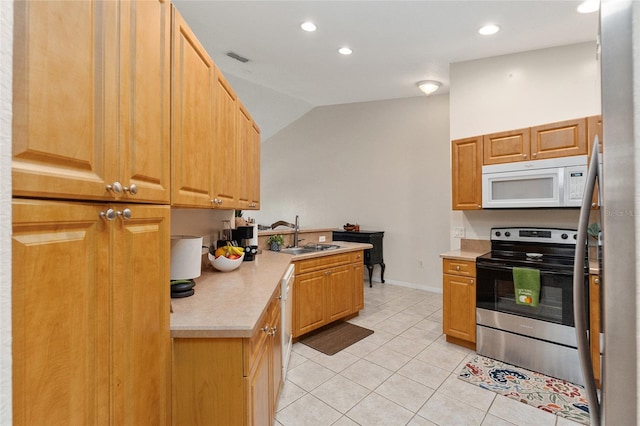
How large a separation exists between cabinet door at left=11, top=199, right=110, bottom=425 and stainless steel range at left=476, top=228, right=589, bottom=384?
2.84m

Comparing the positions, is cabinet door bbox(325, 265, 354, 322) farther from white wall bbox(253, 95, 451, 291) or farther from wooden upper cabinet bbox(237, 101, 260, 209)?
white wall bbox(253, 95, 451, 291)

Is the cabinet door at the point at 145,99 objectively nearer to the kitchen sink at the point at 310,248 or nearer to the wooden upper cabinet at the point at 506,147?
the kitchen sink at the point at 310,248

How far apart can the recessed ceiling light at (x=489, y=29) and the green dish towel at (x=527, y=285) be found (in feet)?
7.20

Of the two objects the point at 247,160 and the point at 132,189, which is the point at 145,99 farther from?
the point at 247,160

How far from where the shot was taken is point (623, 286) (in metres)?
0.51

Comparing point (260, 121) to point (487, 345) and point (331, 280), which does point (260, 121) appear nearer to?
point (331, 280)

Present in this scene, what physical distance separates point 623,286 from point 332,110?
606 cm

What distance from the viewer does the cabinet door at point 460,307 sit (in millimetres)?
2869

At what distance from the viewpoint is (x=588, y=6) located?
8.22ft

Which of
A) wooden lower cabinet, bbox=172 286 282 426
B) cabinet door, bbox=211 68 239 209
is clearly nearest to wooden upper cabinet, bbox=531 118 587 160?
cabinet door, bbox=211 68 239 209

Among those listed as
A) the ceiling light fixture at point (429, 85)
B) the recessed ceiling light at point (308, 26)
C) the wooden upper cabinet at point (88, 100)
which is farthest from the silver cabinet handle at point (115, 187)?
the ceiling light fixture at point (429, 85)

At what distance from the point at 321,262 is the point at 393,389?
4.41 ft

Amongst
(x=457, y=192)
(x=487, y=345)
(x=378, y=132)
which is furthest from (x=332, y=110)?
(x=487, y=345)

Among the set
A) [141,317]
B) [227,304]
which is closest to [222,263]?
[227,304]
